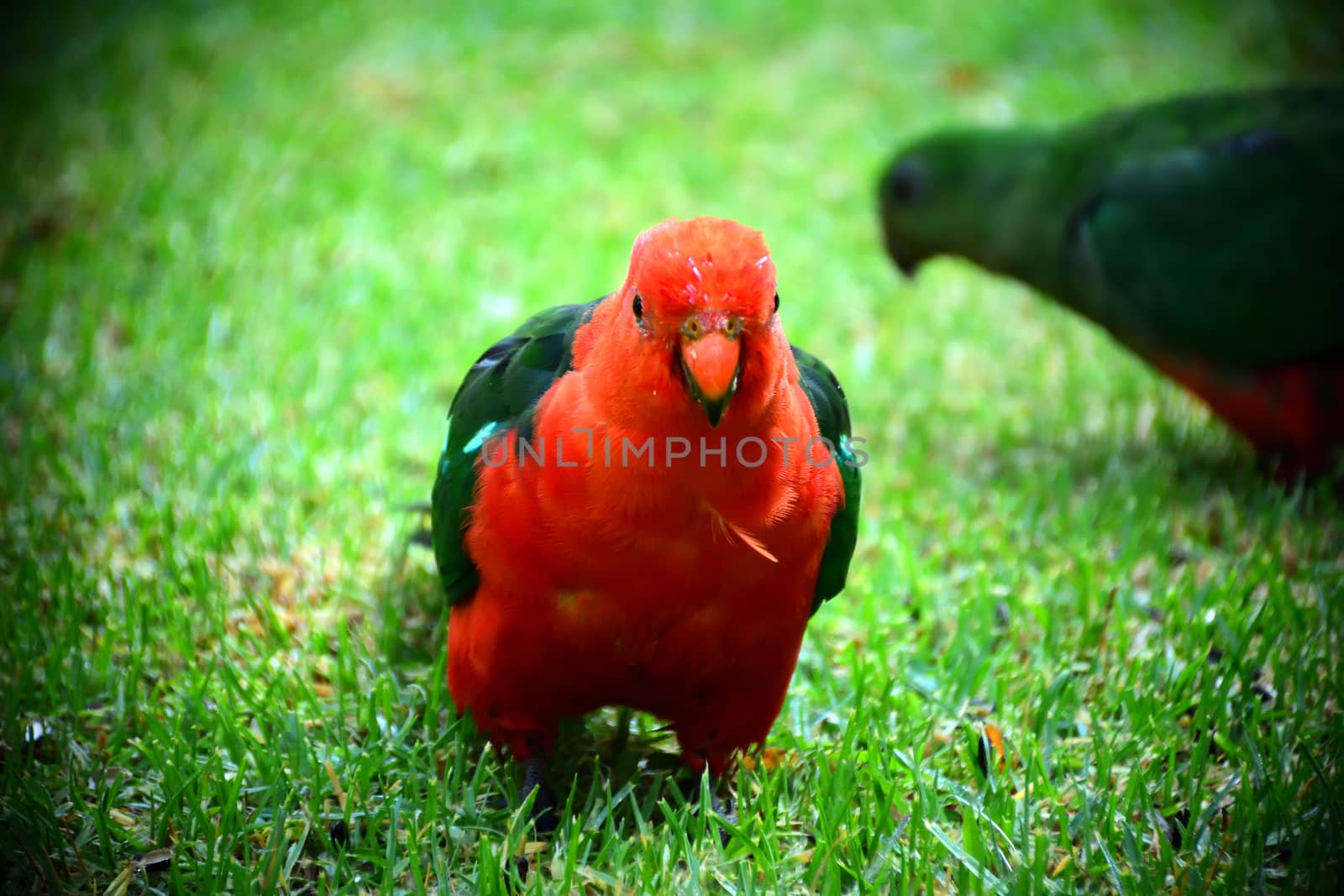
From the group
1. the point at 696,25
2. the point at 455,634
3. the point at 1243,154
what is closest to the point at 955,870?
the point at 455,634

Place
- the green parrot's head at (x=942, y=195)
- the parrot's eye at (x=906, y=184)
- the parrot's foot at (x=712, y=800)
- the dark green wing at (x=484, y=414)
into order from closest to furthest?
the dark green wing at (x=484, y=414)
the parrot's foot at (x=712, y=800)
the green parrot's head at (x=942, y=195)
the parrot's eye at (x=906, y=184)

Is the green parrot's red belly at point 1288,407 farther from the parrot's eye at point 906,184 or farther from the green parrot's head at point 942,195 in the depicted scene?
the parrot's eye at point 906,184

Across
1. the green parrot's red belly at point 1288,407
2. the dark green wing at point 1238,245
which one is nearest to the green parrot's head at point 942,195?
the dark green wing at point 1238,245

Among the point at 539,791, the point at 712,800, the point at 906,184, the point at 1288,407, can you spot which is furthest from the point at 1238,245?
the point at 539,791

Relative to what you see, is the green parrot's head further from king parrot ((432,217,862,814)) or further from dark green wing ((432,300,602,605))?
dark green wing ((432,300,602,605))

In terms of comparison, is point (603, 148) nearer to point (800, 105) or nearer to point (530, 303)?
point (800, 105)

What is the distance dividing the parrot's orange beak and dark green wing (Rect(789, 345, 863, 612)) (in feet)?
1.72

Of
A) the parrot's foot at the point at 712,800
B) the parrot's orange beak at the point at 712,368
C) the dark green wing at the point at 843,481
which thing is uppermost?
the parrot's orange beak at the point at 712,368

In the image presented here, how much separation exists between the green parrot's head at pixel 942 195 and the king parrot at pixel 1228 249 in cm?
41

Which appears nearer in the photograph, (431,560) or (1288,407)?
(431,560)

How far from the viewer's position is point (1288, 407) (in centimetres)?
357

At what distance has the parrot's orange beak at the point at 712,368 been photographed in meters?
1.57

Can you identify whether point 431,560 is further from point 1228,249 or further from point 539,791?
point 1228,249

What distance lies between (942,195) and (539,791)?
11.0 ft
